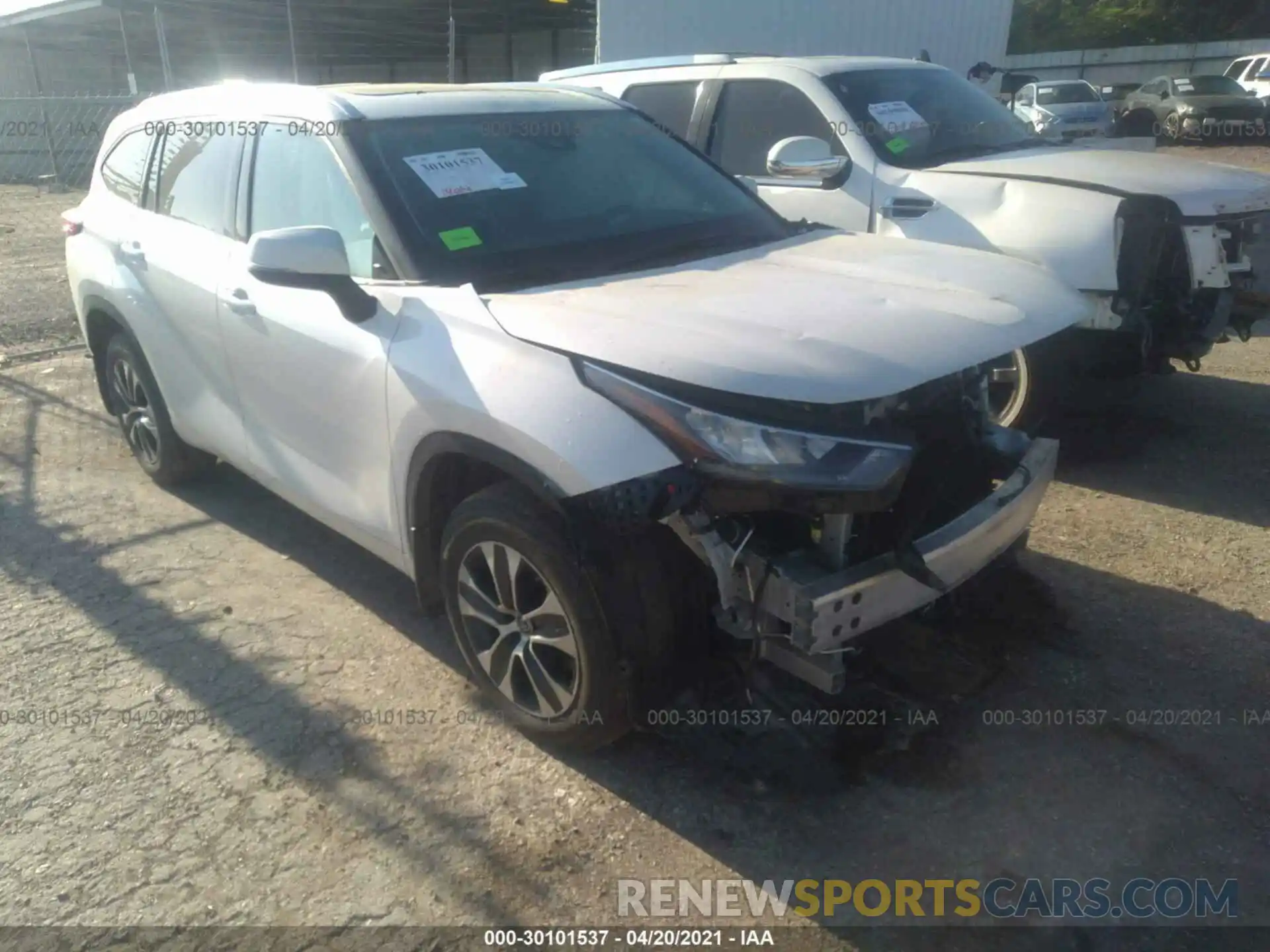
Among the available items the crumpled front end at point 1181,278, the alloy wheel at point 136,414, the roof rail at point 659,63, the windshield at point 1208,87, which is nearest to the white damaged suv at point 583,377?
the alloy wheel at point 136,414

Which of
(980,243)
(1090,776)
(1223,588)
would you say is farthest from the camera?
(980,243)

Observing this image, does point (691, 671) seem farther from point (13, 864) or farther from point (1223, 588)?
point (1223, 588)

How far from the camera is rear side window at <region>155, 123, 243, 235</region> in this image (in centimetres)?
391

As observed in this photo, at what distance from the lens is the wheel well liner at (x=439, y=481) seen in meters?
2.69

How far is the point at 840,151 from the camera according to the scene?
18.4 ft

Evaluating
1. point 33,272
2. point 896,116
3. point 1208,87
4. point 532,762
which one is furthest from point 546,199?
point 1208,87

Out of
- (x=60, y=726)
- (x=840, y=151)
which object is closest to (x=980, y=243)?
(x=840, y=151)

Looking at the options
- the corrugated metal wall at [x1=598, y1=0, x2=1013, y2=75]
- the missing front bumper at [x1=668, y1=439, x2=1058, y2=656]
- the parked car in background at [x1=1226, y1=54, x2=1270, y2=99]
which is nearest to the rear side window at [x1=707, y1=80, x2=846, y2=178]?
the missing front bumper at [x1=668, y1=439, x2=1058, y2=656]

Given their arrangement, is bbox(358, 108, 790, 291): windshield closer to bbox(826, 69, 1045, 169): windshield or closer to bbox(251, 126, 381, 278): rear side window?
bbox(251, 126, 381, 278): rear side window

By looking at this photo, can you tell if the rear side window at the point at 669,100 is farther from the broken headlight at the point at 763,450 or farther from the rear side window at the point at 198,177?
the broken headlight at the point at 763,450

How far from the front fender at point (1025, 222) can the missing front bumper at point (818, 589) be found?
231 cm

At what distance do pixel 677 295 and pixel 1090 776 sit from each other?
1786mm

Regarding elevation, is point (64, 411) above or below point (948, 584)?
below

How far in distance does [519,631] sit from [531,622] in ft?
0.30
